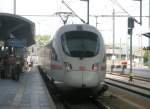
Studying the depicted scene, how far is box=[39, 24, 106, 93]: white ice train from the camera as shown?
63.7ft

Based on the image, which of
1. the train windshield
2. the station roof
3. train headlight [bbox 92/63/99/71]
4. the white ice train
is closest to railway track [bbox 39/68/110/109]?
the white ice train

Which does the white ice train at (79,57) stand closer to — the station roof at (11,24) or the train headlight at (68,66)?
A: the train headlight at (68,66)

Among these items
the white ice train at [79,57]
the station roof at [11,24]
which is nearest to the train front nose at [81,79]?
the white ice train at [79,57]

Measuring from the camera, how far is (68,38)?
2066 cm

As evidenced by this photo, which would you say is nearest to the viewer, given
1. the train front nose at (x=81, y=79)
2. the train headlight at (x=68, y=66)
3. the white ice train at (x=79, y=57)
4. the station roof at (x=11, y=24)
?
the train front nose at (x=81, y=79)

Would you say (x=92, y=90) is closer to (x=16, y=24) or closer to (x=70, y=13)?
(x=16, y=24)

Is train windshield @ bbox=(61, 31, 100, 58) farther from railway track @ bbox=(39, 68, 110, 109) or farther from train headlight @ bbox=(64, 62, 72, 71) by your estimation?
railway track @ bbox=(39, 68, 110, 109)

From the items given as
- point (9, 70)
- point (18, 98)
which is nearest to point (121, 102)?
point (18, 98)

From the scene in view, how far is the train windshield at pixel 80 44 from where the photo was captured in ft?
65.4

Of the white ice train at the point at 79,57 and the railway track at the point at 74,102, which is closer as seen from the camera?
the white ice train at the point at 79,57

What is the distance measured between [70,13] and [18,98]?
74.3 ft

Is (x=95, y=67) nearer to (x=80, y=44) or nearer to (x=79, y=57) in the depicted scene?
(x=79, y=57)

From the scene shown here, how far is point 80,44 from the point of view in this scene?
66.7 feet

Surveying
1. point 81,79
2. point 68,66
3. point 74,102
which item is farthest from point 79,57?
point 74,102
